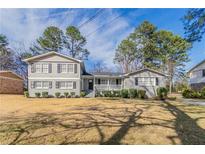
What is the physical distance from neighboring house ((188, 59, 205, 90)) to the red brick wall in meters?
25.6

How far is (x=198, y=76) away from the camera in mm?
27266

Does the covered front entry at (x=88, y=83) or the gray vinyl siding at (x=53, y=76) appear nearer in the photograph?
the gray vinyl siding at (x=53, y=76)

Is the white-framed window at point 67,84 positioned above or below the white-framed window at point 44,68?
below

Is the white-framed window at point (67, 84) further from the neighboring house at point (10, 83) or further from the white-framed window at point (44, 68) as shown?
the neighboring house at point (10, 83)

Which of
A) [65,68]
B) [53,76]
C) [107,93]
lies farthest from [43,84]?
[107,93]

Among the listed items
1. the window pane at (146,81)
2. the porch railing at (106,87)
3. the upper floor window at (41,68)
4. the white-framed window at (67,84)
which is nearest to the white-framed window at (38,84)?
the upper floor window at (41,68)

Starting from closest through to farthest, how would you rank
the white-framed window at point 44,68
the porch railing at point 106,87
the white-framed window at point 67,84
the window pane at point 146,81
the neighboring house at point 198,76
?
the white-framed window at point 44,68 < the white-framed window at point 67,84 < the window pane at point 146,81 < the porch railing at point 106,87 < the neighboring house at point 198,76

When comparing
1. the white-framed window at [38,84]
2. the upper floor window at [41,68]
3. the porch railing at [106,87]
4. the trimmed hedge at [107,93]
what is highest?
the upper floor window at [41,68]

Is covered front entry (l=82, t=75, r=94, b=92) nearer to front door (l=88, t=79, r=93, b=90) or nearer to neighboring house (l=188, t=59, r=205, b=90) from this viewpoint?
front door (l=88, t=79, r=93, b=90)

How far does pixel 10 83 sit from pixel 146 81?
693 inches

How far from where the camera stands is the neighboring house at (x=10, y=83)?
23.6 metres

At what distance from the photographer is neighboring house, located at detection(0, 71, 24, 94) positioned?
23.6 m
